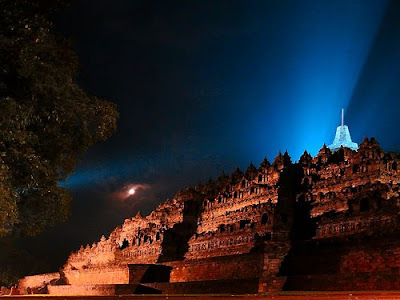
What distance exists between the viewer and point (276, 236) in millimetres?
36094

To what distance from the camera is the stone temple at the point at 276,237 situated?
82.4 feet

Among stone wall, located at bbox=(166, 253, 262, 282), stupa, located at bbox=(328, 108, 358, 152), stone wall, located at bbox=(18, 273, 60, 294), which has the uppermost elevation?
stupa, located at bbox=(328, 108, 358, 152)

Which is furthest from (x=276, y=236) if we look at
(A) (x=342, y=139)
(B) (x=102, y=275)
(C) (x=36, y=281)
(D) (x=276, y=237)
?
(C) (x=36, y=281)

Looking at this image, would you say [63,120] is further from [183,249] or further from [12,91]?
[183,249]

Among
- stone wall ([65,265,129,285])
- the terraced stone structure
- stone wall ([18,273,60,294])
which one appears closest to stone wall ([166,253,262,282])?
the terraced stone structure

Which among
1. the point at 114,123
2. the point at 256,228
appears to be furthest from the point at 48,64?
the point at 256,228

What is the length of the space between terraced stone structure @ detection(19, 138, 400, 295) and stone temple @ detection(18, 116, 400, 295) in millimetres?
61

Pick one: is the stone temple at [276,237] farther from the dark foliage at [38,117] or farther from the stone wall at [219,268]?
the dark foliage at [38,117]

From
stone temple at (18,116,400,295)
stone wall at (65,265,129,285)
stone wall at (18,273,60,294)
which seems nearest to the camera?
stone temple at (18,116,400,295)

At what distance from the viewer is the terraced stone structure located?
2517cm

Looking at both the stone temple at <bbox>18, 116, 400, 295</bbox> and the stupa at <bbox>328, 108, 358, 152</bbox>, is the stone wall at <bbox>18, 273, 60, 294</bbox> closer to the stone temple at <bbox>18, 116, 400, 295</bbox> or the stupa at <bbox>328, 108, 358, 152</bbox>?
the stone temple at <bbox>18, 116, 400, 295</bbox>

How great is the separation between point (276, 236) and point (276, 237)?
25 cm

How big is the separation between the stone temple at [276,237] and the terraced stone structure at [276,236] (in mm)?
61

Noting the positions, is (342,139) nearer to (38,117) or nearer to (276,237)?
(276,237)
